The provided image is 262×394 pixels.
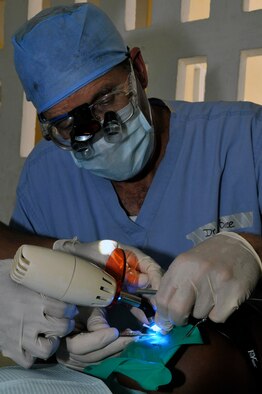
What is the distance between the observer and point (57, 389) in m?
0.98

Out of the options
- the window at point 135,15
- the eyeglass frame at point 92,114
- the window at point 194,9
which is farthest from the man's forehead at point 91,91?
the window at point 135,15

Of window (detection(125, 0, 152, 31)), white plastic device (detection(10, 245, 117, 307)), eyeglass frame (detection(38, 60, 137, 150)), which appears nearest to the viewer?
white plastic device (detection(10, 245, 117, 307))

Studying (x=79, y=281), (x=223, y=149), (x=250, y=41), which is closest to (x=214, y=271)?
(x=79, y=281)

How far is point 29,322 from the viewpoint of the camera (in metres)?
1.18

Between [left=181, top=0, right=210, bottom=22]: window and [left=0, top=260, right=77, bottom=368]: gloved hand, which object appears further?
[left=181, top=0, right=210, bottom=22]: window

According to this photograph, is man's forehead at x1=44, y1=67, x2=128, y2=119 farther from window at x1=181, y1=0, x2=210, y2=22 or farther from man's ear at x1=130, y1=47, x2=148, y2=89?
window at x1=181, y1=0, x2=210, y2=22

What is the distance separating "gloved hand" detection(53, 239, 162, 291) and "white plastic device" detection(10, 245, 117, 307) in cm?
17

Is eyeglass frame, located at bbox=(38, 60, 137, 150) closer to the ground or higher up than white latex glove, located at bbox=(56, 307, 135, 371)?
higher up

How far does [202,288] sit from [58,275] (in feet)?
0.88

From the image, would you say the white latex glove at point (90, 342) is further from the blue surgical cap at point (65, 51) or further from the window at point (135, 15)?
the window at point (135, 15)

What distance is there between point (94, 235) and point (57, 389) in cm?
74

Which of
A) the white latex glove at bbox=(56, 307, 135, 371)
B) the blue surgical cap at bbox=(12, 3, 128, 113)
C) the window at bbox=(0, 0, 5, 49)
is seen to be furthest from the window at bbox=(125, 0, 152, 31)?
the white latex glove at bbox=(56, 307, 135, 371)

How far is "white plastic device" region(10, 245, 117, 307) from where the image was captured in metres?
1.07

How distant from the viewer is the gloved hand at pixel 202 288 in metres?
1.12
